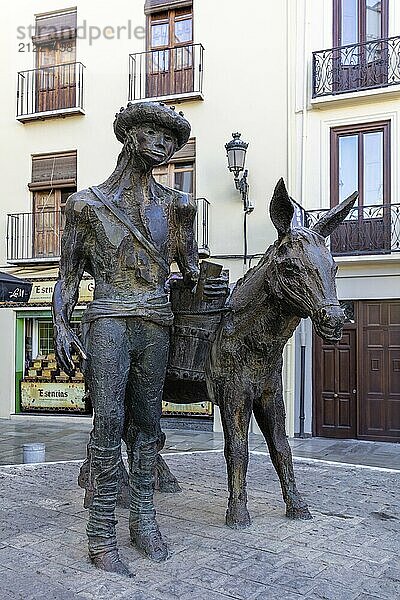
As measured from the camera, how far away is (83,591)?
3113 mm

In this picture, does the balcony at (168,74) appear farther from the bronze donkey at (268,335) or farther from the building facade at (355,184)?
the bronze donkey at (268,335)

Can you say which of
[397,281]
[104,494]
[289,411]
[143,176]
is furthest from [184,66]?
[104,494]

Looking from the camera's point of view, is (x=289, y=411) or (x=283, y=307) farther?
(x=289, y=411)

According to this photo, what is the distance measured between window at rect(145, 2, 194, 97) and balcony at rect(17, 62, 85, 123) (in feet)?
5.54

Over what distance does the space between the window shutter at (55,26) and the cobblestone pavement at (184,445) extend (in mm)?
8748

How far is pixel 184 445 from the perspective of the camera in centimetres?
1121

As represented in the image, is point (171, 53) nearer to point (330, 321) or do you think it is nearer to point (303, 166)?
point (303, 166)

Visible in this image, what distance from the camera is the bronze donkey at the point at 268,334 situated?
3.55 metres

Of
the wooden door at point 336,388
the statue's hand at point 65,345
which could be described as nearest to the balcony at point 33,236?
the wooden door at point 336,388

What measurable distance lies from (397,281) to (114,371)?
371 inches

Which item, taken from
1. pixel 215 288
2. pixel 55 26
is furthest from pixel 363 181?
pixel 215 288

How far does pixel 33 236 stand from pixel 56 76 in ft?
12.0

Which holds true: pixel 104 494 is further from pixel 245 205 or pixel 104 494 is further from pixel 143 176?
pixel 245 205

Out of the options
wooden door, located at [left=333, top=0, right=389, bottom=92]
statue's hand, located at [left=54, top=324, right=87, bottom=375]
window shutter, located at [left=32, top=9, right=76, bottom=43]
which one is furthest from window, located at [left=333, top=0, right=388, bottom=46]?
statue's hand, located at [left=54, top=324, right=87, bottom=375]
